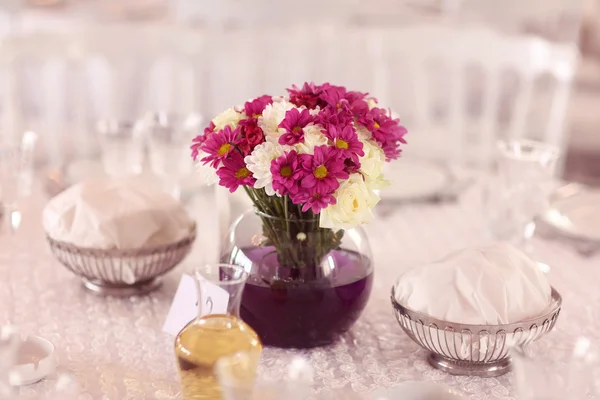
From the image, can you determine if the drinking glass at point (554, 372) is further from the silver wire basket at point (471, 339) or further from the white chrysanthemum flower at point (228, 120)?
the white chrysanthemum flower at point (228, 120)

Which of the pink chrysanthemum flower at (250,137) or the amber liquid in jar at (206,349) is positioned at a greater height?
the pink chrysanthemum flower at (250,137)

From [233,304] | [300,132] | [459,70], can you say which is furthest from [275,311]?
[459,70]

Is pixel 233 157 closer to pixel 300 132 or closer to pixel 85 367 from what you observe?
pixel 300 132

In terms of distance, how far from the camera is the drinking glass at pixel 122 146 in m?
1.55

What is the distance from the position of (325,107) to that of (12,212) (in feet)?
1.91

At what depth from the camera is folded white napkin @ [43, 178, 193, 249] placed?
120cm

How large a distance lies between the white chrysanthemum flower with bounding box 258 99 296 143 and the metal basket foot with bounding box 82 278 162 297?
41 cm

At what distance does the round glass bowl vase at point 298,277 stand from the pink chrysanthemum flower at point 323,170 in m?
0.09

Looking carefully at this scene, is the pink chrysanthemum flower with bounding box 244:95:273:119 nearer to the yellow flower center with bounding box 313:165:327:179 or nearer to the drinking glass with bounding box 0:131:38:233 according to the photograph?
the yellow flower center with bounding box 313:165:327:179

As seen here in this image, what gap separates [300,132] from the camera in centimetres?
98

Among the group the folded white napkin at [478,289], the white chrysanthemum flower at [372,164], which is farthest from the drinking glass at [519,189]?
the white chrysanthemum flower at [372,164]

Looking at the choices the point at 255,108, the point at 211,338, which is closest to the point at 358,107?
the point at 255,108

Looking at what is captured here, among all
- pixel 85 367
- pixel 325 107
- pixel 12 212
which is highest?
pixel 325 107

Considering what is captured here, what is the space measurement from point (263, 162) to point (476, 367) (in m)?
0.40
